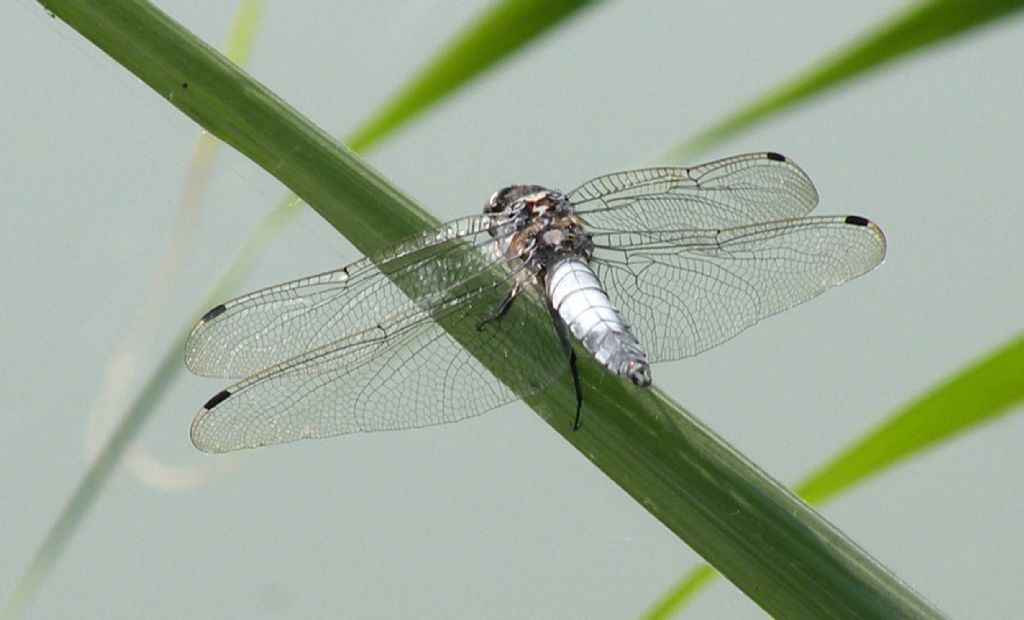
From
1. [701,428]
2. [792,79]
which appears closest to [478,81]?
[792,79]

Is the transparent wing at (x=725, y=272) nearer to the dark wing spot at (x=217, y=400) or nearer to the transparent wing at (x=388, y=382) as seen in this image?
the transparent wing at (x=388, y=382)

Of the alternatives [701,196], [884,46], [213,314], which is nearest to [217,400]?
[213,314]

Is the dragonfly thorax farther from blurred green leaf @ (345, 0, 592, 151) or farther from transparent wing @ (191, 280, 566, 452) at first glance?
blurred green leaf @ (345, 0, 592, 151)

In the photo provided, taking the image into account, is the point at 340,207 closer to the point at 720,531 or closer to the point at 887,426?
the point at 720,531

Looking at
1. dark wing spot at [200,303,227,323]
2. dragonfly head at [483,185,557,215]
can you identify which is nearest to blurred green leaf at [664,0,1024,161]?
dragonfly head at [483,185,557,215]

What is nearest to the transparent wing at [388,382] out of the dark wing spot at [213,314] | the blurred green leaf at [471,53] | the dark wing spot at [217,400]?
the dark wing spot at [217,400]

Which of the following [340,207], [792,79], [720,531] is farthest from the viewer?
[792,79]
